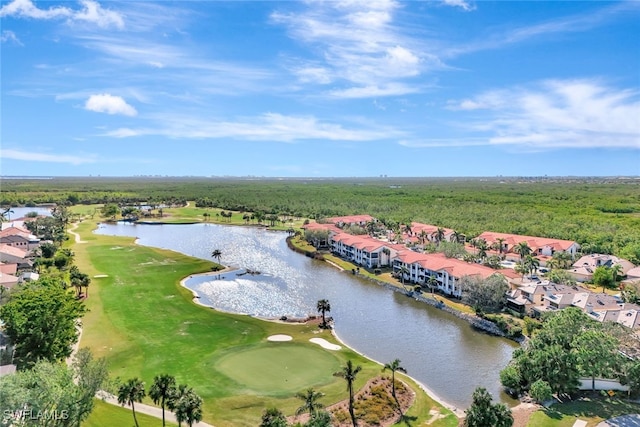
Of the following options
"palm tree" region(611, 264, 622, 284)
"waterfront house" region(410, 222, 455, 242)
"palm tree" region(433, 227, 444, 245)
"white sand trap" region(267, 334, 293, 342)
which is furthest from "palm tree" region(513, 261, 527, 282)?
"white sand trap" region(267, 334, 293, 342)

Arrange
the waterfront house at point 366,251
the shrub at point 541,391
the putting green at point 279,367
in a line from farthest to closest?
the waterfront house at point 366,251
the putting green at point 279,367
the shrub at point 541,391

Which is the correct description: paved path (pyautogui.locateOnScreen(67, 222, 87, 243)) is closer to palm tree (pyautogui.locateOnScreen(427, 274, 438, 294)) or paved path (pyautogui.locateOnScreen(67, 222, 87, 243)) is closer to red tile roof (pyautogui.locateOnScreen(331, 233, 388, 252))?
red tile roof (pyautogui.locateOnScreen(331, 233, 388, 252))

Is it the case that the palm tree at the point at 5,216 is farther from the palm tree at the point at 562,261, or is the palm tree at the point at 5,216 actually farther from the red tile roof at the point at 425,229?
the palm tree at the point at 562,261

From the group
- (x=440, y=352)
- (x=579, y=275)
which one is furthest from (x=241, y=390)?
(x=579, y=275)

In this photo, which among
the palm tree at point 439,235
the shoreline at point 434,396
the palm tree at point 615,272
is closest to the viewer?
the shoreline at point 434,396

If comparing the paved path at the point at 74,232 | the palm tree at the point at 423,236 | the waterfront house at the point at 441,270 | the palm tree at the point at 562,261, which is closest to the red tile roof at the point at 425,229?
the palm tree at the point at 423,236

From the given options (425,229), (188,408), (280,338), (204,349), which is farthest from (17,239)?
(425,229)
